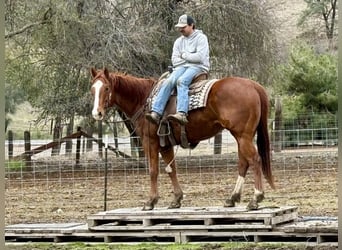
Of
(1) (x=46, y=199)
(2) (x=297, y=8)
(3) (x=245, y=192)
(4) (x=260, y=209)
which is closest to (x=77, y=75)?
(1) (x=46, y=199)

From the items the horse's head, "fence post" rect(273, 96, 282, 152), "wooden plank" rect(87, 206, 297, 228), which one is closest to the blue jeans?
the horse's head

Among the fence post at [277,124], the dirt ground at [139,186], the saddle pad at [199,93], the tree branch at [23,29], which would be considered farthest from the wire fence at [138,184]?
the tree branch at [23,29]

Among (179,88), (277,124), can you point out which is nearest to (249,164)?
(179,88)

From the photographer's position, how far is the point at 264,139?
7.45m

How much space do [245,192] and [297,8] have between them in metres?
48.9

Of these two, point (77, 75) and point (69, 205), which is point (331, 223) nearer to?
point (69, 205)

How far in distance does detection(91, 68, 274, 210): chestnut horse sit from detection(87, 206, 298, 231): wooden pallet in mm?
238

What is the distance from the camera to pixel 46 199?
38.0 ft

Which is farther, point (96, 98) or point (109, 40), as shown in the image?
point (109, 40)

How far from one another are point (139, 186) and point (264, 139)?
5495mm

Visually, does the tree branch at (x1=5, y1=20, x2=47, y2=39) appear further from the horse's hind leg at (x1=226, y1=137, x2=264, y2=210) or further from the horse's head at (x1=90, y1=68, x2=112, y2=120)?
the horse's hind leg at (x1=226, y1=137, x2=264, y2=210)

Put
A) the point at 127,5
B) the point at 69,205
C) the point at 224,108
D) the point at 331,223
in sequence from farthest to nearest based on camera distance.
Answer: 1. the point at 127,5
2. the point at 69,205
3. the point at 224,108
4. the point at 331,223

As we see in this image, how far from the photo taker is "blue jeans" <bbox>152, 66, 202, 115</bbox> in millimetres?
7348

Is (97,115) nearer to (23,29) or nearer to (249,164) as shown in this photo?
(249,164)
